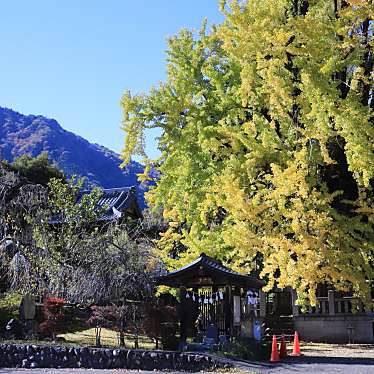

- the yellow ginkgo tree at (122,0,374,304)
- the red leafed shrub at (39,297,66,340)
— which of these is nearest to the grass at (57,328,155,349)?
the red leafed shrub at (39,297,66,340)

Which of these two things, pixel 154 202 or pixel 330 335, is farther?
pixel 330 335

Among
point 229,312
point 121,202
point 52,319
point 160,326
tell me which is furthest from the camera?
point 121,202

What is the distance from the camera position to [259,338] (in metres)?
17.2

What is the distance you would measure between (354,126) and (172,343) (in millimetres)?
8928

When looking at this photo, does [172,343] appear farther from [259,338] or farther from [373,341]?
[373,341]

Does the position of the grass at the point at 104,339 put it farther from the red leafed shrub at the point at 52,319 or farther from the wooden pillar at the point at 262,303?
the wooden pillar at the point at 262,303

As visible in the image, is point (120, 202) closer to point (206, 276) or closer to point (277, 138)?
point (206, 276)

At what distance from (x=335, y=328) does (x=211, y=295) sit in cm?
710

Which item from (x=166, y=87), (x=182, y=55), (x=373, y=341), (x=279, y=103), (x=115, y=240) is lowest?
(x=373, y=341)

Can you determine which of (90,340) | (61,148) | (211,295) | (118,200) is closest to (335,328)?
(211,295)

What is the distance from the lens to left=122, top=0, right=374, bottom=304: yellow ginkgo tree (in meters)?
13.7

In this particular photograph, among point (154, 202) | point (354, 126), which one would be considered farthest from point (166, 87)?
point (354, 126)

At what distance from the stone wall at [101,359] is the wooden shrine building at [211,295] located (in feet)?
8.93

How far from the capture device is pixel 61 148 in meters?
176
